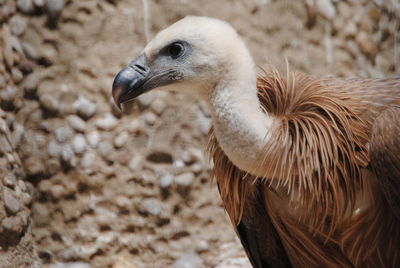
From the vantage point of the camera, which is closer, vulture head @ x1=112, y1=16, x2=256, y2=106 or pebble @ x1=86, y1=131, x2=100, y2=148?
vulture head @ x1=112, y1=16, x2=256, y2=106

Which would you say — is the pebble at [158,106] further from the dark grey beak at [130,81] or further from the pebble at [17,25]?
the dark grey beak at [130,81]

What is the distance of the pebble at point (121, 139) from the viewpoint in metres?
4.03

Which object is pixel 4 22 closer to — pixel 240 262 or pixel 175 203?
pixel 175 203

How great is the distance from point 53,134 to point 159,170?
69 cm

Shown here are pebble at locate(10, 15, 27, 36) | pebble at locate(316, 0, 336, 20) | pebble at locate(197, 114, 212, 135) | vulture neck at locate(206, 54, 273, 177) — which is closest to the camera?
vulture neck at locate(206, 54, 273, 177)

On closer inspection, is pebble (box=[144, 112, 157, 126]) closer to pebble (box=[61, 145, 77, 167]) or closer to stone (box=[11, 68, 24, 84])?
pebble (box=[61, 145, 77, 167])

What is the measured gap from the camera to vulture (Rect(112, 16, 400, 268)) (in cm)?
243

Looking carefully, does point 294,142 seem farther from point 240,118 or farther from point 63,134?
point 63,134

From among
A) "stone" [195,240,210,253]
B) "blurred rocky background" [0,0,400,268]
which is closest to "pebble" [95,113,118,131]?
"blurred rocky background" [0,0,400,268]

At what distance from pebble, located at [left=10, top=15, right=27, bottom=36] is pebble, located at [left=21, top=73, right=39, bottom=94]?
0.27 m

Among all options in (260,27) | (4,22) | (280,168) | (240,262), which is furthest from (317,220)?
(4,22)

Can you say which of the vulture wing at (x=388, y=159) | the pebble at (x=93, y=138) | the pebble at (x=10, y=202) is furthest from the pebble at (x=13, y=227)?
the vulture wing at (x=388, y=159)

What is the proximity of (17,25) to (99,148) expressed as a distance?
90 centimetres

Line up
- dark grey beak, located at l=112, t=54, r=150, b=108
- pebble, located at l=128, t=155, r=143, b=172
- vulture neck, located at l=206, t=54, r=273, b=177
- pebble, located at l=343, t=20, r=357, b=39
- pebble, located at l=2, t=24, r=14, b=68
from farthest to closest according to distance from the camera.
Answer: pebble, located at l=343, t=20, r=357, b=39 < pebble, located at l=128, t=155, r=143, b=172 < pebble, located at l=2, t=24, r=14, b=68 < dark grey beak, located at l=112, t=54, r=150, b=108 < vulture neck, located at l=206, t=54, r=273, b=177
